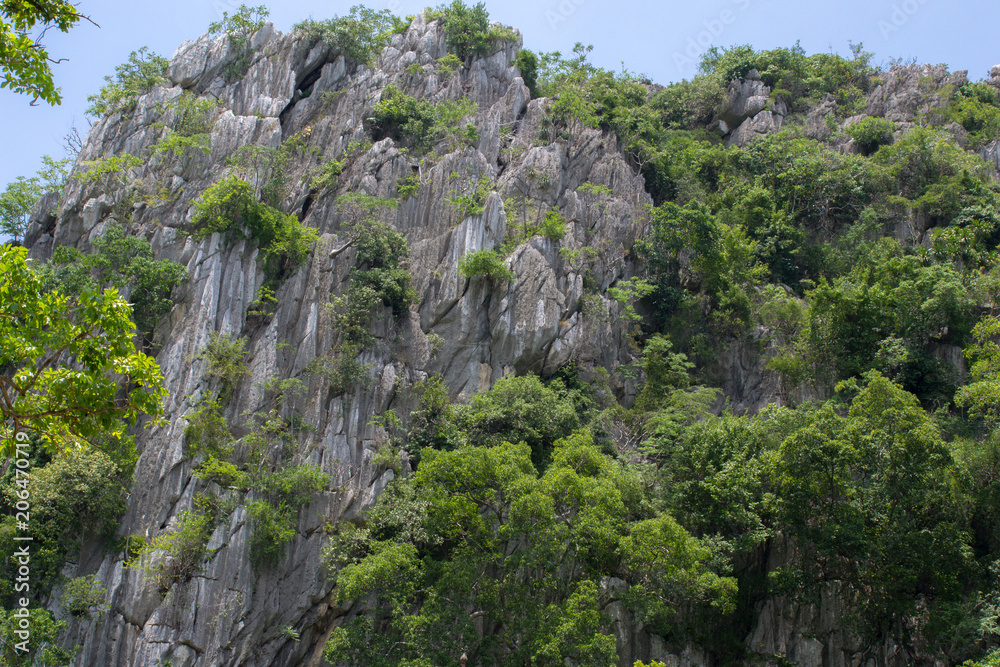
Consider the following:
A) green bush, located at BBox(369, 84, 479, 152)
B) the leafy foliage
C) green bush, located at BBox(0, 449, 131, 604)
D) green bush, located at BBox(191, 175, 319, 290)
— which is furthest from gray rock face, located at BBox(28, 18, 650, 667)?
the leafy foliage

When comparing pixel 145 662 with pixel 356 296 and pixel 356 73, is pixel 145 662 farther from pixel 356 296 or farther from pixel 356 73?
pixel 356 73

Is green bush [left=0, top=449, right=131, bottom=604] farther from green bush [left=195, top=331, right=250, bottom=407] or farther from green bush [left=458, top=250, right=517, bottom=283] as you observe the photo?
green bush [left=458, top=250, right=517, bottom=283]

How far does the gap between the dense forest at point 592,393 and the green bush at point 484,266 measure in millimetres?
147

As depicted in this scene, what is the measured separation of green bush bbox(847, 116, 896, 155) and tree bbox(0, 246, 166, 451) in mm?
35166

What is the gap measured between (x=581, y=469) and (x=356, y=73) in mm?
23826

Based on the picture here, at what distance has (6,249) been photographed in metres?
6.88

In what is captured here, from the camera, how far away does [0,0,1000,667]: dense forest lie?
1648 cm

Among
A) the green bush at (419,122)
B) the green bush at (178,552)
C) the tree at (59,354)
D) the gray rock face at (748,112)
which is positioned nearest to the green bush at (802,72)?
the gray rock face at (748,112)

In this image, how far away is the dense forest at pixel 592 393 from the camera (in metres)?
16.5

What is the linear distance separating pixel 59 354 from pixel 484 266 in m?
18.7

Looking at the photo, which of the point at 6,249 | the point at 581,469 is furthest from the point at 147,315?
the point at 6,249

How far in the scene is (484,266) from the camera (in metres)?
25.0

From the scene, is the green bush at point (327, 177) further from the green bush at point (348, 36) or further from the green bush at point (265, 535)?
the green bush at point (265, 535)

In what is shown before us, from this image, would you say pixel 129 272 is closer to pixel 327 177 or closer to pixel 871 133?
pixel 327 177
